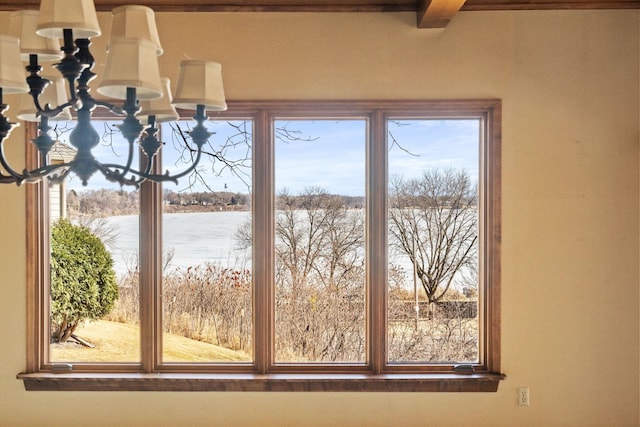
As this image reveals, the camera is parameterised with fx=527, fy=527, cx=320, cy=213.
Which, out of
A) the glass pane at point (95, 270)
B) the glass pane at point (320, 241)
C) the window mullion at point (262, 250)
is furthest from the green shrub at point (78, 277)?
the glass pane at point (320, 241)

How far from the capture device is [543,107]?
2996mm

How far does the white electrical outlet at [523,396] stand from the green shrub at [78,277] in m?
2.38

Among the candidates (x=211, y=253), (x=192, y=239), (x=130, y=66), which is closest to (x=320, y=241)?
(x=211, y=253)

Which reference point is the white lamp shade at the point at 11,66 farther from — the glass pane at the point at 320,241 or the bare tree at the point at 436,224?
the bare tree at the point at 436,224

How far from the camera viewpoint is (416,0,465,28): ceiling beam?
104 inches

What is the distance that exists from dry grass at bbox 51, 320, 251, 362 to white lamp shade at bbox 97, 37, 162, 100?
205 cm

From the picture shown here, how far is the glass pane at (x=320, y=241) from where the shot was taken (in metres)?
3.08

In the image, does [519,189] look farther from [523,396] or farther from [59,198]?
[59,198]

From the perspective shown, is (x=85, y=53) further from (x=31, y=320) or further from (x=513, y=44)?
(x=513, y=44)

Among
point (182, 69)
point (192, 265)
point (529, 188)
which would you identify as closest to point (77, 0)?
point (182, 69)

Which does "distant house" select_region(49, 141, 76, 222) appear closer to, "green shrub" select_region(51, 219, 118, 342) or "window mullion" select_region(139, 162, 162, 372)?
"green shrub" select_region(51, 219, 118, 342)

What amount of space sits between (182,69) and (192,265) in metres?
1.72

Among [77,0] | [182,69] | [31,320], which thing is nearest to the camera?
[77,0]

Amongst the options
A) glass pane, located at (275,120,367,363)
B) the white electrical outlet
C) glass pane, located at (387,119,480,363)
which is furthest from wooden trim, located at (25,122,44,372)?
the white electrical outlet
